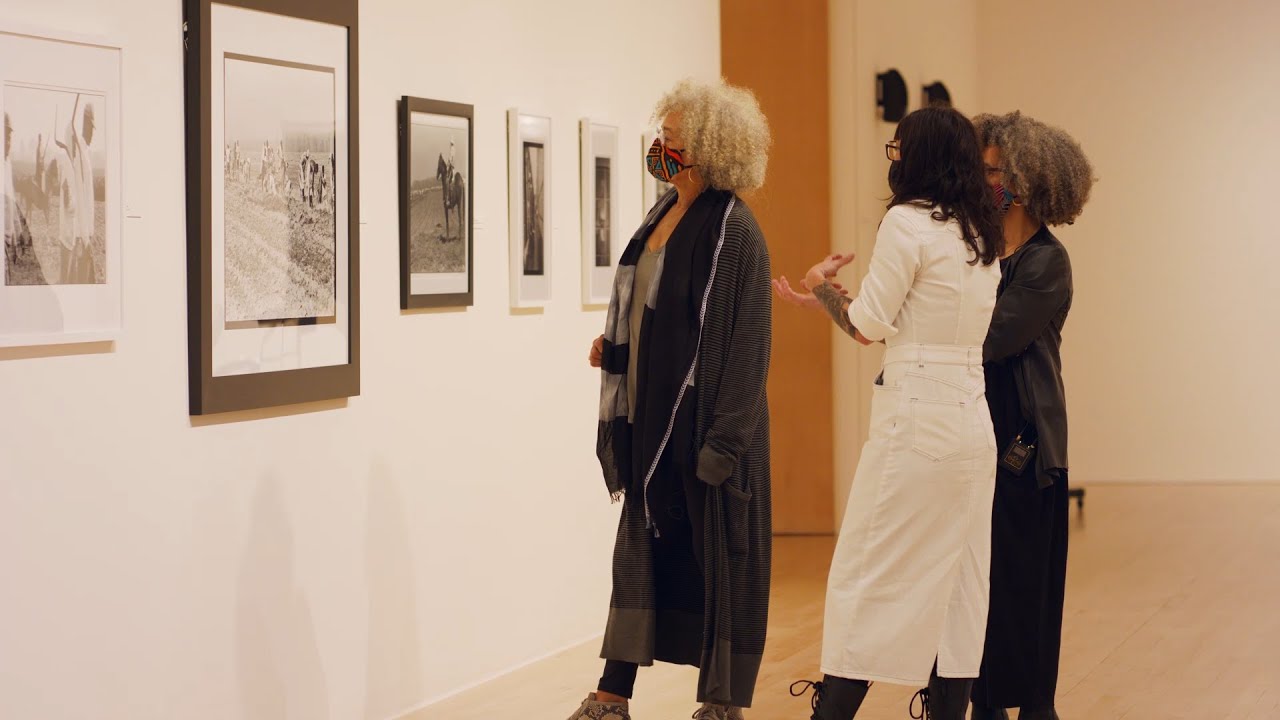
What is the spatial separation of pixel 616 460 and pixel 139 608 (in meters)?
1.38

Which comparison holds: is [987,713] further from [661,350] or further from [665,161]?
[665,161]

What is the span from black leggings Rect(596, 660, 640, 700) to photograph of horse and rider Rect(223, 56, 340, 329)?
53.5 inches

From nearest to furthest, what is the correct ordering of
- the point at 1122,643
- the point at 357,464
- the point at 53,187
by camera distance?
the point at 53,187
the point at 357,464
the point at 1122,643

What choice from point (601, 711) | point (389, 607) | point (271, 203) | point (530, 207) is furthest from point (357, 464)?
point (530, 207)

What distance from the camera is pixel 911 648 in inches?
134

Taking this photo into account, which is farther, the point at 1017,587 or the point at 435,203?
the point at 435,203

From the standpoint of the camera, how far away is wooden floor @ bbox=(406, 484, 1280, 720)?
459 centimetres

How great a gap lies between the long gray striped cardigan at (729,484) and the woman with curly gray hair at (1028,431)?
0.65 meters

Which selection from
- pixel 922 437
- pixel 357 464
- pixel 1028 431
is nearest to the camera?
pixel 922 437

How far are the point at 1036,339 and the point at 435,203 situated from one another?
6.72ft

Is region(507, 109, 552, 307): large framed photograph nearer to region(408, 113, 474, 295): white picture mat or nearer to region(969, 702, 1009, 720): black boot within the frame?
region(408, 113, 474, 295): white picture mat

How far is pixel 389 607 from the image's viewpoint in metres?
4.40

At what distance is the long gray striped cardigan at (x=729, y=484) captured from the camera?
371 centimetres

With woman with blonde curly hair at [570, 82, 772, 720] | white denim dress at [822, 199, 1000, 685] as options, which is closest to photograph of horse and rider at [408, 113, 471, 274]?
woman with blonde curly hair at [570, 82, 772, 720]
